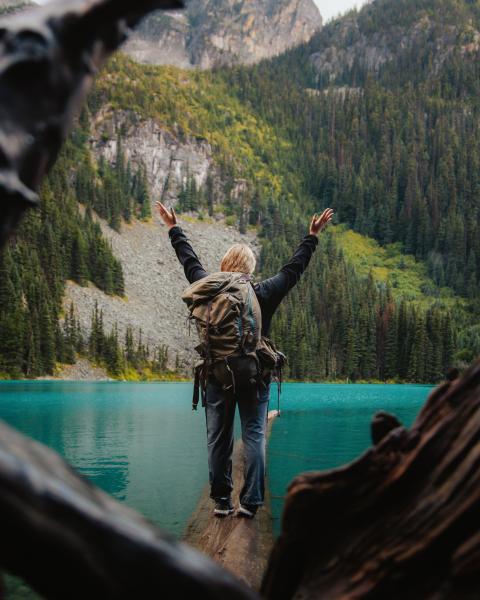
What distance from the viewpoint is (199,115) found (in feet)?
596

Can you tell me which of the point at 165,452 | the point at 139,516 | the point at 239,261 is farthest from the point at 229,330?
the point at 165,452

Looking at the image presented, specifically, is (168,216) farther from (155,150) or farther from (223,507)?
(155,150)

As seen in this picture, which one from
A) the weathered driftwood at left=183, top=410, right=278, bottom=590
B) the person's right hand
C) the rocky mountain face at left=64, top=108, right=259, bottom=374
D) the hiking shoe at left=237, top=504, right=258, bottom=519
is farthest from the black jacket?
the rocky mountain face at left=64, top=108, right=259, bottom=374

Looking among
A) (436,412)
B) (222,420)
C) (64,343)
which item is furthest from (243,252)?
(64,343)

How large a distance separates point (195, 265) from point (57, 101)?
14.4 feet

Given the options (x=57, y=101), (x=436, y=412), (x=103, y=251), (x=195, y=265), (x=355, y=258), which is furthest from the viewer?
(x=355, y=258)

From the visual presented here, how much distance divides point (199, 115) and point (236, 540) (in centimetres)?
18784

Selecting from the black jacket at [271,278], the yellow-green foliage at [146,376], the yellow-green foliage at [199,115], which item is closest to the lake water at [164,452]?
the black jacket at [271,278]

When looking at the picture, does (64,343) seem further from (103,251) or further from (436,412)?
(436,412)

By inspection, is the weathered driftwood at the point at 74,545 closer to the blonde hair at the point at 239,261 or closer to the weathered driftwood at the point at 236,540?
the weathered driftwood at the point at 236,540

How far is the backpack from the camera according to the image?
16.1 ft

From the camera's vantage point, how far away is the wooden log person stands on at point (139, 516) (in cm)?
117

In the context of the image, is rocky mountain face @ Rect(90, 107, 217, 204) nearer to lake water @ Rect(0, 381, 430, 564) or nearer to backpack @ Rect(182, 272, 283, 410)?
lake water @ Rect(0, 381, 430, 564)

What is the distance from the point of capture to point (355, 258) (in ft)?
511
